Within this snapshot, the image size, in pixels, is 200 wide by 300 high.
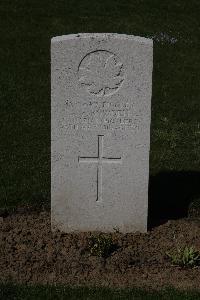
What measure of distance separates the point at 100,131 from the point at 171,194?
185 centimetres

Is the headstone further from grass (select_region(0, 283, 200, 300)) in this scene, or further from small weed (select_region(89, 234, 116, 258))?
grass (select_region(0, 283, 200, 300))

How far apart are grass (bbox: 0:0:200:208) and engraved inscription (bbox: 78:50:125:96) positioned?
1.88 m

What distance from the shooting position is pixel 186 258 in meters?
6.35

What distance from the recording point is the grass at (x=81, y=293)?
587 cm

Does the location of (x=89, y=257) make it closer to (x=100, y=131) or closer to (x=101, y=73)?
(x=100, y=131)

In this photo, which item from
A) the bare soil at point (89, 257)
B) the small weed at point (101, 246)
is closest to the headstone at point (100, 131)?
the bare soil at point (89, 257)

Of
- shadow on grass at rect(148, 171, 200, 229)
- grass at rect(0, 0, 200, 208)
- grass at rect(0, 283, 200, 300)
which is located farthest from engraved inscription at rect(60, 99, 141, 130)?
grass at rect(0, 283, 200, 300)

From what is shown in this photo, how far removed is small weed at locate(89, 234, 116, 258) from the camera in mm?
6543

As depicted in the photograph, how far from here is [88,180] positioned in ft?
22.8

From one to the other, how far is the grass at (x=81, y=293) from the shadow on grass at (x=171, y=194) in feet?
4.74

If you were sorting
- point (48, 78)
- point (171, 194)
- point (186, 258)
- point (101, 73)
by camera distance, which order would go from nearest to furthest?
point (186, 258) < point (101, 73) < point (171, 194) < point (48, 78)

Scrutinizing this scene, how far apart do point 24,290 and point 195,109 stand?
6.74 metres

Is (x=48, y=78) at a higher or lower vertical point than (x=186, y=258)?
higher

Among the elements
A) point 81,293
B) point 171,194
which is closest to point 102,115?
point 81,293
